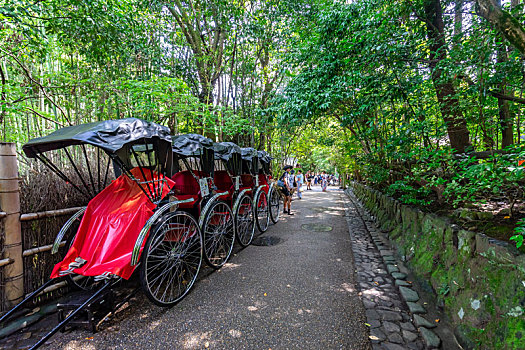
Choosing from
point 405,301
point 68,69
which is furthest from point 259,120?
point 405,301

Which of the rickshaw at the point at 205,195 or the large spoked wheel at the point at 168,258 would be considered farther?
the rickshaw at the point at 205,195

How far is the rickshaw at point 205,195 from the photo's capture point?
335 cm

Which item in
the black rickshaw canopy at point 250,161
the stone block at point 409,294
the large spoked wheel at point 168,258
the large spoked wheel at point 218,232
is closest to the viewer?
the large spoked wheel at point 168,258

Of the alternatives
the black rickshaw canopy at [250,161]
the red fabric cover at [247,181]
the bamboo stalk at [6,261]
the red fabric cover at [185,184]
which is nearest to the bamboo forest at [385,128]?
the bamboo stalk at [6,261]

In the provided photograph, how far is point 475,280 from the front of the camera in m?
1.94

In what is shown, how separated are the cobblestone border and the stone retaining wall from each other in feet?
0.78

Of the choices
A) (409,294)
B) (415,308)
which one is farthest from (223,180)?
(415,308)

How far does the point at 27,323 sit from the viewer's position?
Answer: 2252 mm

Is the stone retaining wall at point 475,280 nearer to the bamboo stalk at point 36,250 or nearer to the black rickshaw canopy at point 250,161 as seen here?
the black rickshaw canopy at point 250,161

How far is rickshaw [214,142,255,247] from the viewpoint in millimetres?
4327

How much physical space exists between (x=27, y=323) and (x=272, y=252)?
3217 mm

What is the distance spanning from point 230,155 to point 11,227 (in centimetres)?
293

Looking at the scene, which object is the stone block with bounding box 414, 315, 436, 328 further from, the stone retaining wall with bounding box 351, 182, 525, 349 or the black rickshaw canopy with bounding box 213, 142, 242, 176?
the black rickshaw canopy with bounding box 213, 142, 242, 176

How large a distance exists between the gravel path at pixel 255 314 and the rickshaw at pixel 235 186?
37.2 inches
